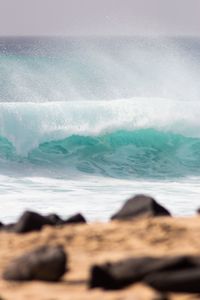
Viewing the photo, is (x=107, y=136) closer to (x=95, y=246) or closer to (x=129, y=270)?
(x=95, y=246)

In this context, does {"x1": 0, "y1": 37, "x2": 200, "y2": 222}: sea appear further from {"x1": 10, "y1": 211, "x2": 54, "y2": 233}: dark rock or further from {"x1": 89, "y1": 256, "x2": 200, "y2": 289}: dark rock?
{"x1": 89, "y1": 256, "x2": 200, "y2": 289}: dark rock

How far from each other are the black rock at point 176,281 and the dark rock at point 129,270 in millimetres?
51

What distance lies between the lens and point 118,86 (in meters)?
33.2

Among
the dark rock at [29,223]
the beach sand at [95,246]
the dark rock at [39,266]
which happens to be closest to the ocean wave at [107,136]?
the dark rock at [29,223]

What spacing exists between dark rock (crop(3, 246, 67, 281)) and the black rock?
0.77 meters

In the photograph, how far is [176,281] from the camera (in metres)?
5.46

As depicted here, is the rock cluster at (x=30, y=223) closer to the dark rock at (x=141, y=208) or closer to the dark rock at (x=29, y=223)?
the dark rock at (x=29, y=223)

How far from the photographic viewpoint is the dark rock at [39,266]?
5.97m

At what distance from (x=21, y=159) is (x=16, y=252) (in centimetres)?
1231

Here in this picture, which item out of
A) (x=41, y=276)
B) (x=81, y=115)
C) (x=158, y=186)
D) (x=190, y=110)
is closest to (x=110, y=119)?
(x=81, y=115)

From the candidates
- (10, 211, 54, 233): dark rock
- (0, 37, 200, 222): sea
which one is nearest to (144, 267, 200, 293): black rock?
(10, 211, 54, 233): dark rock

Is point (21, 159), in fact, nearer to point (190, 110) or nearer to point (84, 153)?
point (84, 153)

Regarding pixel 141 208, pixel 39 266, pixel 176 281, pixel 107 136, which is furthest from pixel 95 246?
pixel 107 136

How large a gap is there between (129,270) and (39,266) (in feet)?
2.39
